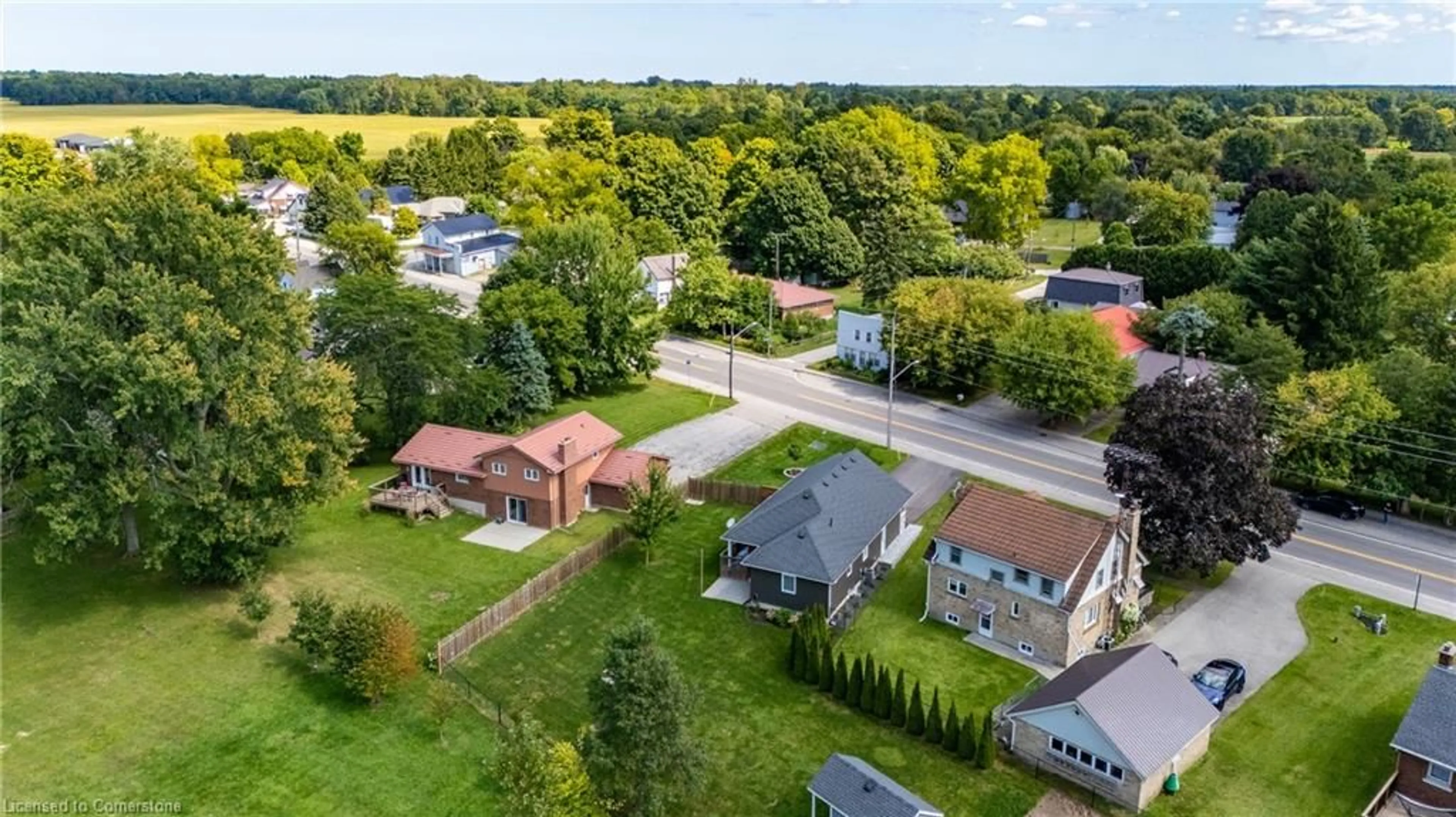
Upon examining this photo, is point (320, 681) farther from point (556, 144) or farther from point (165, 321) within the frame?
point (556, 144)

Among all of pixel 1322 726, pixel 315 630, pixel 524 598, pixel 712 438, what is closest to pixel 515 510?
pixel 524 598

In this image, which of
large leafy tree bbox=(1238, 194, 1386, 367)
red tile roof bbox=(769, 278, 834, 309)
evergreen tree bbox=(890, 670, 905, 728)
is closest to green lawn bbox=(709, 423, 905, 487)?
evergreen tree bbox=(890, 670, 905, 728)

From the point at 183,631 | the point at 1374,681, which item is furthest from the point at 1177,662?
the point at 183,631

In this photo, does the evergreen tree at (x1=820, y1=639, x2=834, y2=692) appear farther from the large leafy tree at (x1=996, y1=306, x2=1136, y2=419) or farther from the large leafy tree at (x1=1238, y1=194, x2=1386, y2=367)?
the large leafy tree at (x1=1238, y1=194, x2=1386, y2=367)

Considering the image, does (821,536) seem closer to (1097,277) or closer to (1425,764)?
(1425,764)

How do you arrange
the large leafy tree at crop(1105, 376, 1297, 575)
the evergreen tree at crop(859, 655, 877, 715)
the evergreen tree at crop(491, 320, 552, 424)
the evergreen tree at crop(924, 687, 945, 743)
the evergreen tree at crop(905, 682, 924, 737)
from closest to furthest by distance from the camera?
the evergreen tree at crop(924, 687, 945, 743), the evergreen tree at crop(905, 682, 924, 737), the evergreen tree at crop(859, 655, 877, 715), the large leafy tree at crop(1105, 376, 1297, 575), the evergreen tree at crop(491, 320, 552, 424)

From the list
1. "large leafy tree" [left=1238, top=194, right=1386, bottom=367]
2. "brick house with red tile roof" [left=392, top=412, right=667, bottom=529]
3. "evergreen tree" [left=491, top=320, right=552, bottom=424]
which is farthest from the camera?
"large leafy tree" [left=1238, top=194, right=1386, bottom=367]
